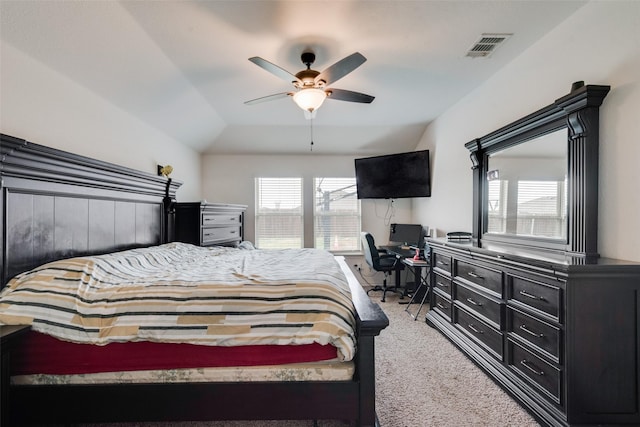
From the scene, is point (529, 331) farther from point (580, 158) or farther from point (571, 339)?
point (580, 158)

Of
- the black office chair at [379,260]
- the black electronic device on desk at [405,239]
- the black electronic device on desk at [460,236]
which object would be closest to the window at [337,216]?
the black electronic device on desk at [405,239]

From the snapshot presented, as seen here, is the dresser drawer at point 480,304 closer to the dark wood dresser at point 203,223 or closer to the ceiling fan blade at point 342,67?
the ceiling fan blade at point 342,67

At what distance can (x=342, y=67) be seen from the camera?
2.28 m

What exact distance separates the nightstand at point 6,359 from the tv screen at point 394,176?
173 inches

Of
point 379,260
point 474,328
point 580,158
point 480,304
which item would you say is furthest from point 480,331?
point 379,260

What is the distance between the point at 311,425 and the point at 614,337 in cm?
180

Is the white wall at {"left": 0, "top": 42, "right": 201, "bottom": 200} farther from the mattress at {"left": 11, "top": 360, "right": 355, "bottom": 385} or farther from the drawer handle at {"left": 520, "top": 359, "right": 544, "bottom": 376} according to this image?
the drawer handle at {"left": 520, "top": 359, "right": 544, "bottom": 376}

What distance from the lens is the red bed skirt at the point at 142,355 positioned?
62.7 inches

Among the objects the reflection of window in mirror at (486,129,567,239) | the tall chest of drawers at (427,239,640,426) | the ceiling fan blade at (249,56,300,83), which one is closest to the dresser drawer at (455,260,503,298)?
the tall chest of drawers at (427,239,640,426)

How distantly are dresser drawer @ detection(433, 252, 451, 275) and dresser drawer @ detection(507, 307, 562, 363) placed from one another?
3.01ft

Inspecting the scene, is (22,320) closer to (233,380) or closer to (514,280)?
(233,380)

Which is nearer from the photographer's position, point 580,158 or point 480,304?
point 580,158

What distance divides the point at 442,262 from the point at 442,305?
47cm

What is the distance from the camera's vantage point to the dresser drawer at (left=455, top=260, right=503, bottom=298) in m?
2.33
